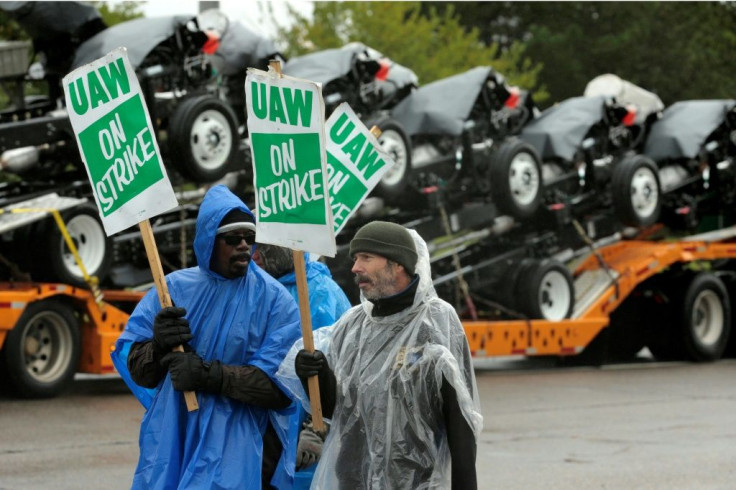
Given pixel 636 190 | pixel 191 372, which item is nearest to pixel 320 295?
pixel 191 372

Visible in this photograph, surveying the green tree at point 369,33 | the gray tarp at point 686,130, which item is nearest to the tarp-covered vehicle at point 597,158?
the gray tarp at point 686,130

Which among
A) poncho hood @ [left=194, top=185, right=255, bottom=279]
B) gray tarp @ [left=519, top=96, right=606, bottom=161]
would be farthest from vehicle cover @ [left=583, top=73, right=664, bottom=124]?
poncho hood @ [left=194, top=185, right=255, bottom=279]

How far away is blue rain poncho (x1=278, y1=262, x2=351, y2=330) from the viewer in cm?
556

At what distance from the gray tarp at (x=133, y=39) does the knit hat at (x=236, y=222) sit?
7.59 m

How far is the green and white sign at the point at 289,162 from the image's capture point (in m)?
4.71

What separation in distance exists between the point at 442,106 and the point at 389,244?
1074cm

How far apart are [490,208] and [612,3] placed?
33017 mm

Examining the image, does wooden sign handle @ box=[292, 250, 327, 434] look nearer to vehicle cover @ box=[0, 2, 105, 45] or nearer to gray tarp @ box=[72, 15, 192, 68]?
gray tarp @ box=[72, 15, 192, 68]

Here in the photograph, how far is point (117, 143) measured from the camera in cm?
490

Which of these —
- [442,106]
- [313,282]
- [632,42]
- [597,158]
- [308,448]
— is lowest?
[308,448]

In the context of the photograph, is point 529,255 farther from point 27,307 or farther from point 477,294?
point 27,307

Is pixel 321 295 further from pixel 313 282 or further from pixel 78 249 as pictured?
pixel 78 249

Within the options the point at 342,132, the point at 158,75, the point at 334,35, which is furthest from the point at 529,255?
the point at 334,35

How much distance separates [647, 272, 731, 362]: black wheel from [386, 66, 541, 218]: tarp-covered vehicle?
2.61m
